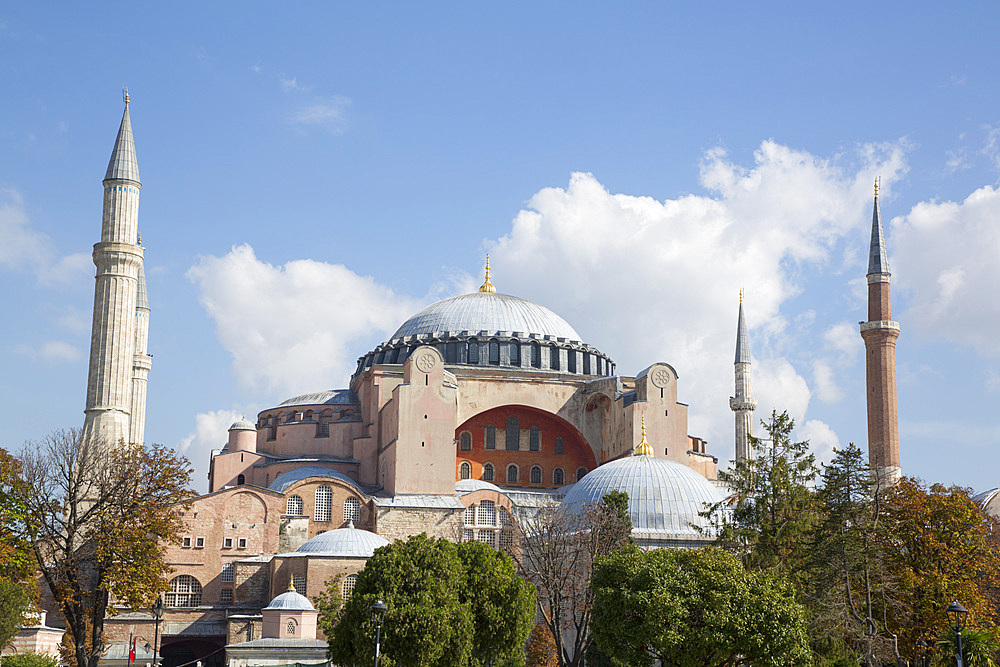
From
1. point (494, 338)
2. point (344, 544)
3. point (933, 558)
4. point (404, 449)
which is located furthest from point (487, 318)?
point (933, 558)

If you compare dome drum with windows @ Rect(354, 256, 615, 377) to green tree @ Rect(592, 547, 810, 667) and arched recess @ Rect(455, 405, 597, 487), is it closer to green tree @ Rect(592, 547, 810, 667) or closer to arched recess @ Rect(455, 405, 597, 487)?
arched recess @ Rect(455, 405, 597, 487)

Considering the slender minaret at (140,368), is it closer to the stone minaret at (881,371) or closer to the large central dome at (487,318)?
the large central dome at (487,318)

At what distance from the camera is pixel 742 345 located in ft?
169

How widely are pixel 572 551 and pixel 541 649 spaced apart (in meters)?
2.86

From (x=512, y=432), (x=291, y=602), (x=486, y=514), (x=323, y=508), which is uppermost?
(x=512, y=432)

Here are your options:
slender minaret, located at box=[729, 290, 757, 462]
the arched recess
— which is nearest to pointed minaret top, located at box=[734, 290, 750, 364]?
slender minaret, located at box=[729, 290, 757, 462]

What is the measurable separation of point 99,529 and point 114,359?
364 inches

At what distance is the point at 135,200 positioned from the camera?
3725 centimetres

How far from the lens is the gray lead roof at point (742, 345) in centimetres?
5097

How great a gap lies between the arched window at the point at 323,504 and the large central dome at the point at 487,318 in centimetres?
1032

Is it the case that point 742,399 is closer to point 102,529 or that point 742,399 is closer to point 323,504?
point 323,504

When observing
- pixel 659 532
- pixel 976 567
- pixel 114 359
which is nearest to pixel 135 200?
pixel 114 359

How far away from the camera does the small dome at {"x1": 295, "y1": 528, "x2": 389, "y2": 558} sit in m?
34.5

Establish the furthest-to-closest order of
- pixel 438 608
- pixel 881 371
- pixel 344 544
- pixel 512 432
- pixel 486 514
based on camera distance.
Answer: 1. pixel 512 432
2. pixel 881 371
3. pixel 486 514
4. pixel 344 544
5. pixel 438 608
